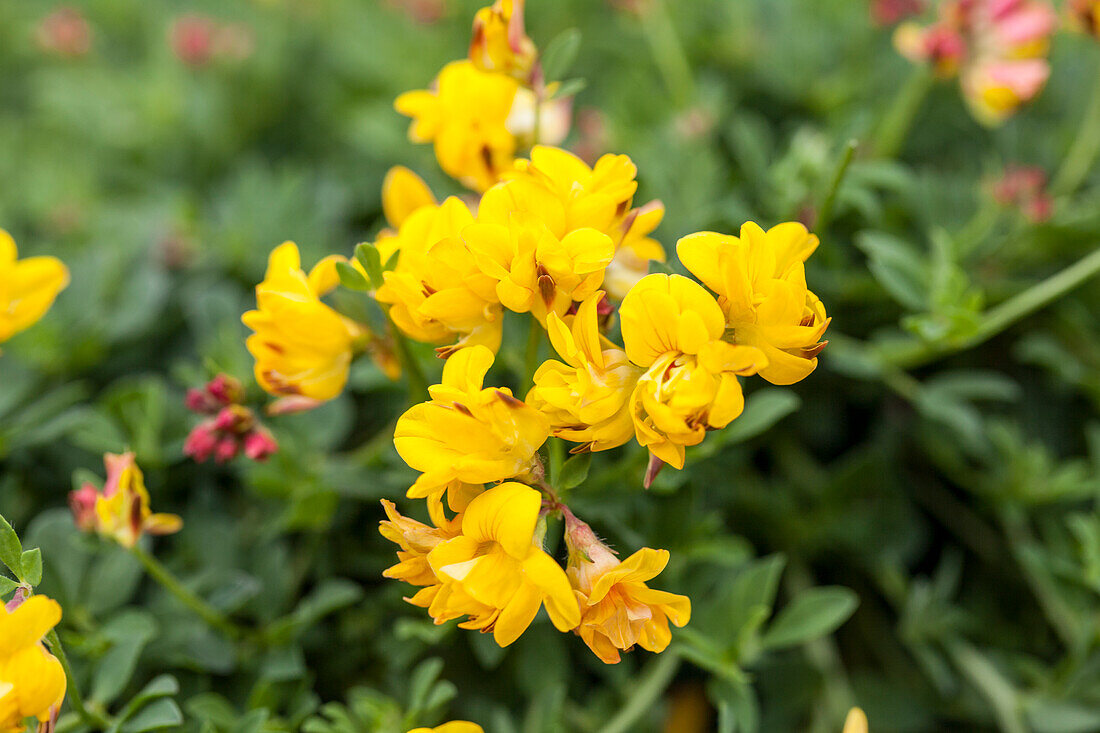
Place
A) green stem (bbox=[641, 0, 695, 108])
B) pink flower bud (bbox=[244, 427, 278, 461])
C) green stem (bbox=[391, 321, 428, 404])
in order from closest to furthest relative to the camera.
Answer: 1. green stem (bbox=[391, 321, 428, 404])
2. pink flower bud (bbox=[244, 427, 278, 461])
3. green stem (bbox=[641, 0, 695, 108])

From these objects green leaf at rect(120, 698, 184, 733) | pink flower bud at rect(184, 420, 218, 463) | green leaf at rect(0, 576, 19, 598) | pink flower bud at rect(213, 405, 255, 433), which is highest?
green leaf at rect(0, 576, 19, 598)

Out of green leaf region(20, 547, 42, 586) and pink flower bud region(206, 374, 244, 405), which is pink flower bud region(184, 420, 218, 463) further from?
green leaf region(20, 547, 42, 586)

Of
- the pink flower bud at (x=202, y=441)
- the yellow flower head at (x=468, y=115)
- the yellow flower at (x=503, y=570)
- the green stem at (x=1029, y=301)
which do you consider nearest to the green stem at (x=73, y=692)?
the pink flower bud at (x=202, y=441)

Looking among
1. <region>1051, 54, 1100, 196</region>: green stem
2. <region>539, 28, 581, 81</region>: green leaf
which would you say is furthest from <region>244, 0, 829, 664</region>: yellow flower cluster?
<region>1051, 54, 1100, 196</region>: green stem

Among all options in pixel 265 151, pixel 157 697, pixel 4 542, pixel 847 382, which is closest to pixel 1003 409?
pixel 847 382

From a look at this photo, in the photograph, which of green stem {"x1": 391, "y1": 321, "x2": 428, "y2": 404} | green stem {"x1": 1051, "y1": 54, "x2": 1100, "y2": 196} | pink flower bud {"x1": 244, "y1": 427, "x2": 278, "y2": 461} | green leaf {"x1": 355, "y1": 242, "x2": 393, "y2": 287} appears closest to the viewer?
green leaf {"x1": 355, "y1": 242, "x2": 393, "y2": 287}
